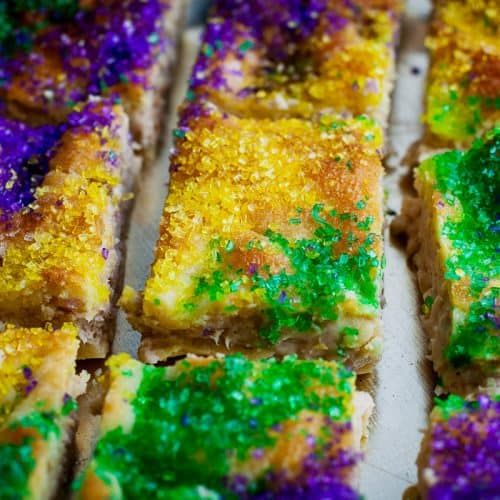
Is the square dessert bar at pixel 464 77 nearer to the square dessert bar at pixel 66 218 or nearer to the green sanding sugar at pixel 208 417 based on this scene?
the square dessert bar at pixel 66 218

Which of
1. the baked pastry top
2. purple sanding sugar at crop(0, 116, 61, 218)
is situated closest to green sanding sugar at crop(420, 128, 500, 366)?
the baked pastry top

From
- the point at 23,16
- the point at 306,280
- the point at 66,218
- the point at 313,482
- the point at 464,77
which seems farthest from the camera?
the point at 23,16

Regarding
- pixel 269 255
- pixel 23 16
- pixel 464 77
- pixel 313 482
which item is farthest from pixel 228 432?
pixel 23 16

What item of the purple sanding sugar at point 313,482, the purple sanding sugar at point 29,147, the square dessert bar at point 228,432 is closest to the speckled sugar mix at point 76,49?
the purple sanding sugar at point 29,147

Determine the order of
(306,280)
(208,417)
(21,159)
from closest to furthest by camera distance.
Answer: (208,417), (306,280), (21,159)

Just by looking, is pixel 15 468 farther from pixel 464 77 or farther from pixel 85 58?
pixel 464 77

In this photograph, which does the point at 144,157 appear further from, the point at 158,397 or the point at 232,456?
the point at 232,456

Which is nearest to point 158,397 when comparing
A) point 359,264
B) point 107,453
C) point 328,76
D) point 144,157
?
point 107,453
